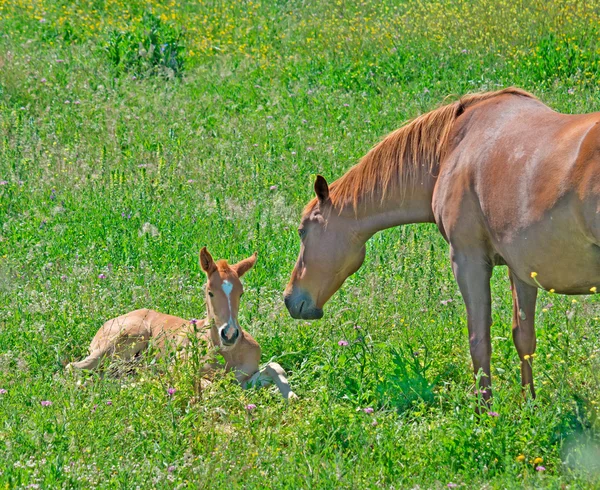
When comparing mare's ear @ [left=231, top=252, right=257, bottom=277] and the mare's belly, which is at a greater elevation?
the mare's belly

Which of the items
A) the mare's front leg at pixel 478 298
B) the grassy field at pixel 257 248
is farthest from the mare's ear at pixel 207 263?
the mare's front leg at pixel 478 298

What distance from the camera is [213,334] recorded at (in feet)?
22.4

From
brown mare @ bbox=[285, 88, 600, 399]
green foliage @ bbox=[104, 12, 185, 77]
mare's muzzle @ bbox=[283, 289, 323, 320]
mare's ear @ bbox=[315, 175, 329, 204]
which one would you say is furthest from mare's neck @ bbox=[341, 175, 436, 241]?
green foliage @ bbox=[104, 12, 185, 77]

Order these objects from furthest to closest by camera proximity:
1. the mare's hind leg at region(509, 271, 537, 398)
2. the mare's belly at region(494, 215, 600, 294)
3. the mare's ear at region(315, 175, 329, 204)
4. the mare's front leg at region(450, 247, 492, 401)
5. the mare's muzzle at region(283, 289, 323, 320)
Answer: the mare's muzzle at region(283, 289, 323, 320), the mare's ear at region(315, 175, 329, 204), the mare's hind leg at region(509, 271, 537, 398), the mare's front leg at region(450, 247, 492, 401), the mare's belly at region(494, 215, 600, 294)

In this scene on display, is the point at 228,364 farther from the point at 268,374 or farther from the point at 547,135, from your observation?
the point at 547,135

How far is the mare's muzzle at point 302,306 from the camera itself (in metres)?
6.66

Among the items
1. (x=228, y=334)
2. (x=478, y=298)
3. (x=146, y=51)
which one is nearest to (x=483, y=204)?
(x=478, y=298)

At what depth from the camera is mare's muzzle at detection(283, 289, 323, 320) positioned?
6.66 meters

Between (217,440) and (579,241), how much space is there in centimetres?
230

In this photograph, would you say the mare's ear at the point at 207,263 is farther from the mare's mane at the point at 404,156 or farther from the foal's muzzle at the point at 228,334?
the mare's mane at the point at 404,156

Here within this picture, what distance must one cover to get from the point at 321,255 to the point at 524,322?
1469mm

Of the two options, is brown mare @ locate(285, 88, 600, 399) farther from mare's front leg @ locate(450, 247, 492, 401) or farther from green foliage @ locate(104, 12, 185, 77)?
green foliage @ locate(104, 12, 185, 77)

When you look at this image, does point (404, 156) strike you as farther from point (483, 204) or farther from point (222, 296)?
point (222, 296)

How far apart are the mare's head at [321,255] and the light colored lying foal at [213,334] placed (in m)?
0.40
